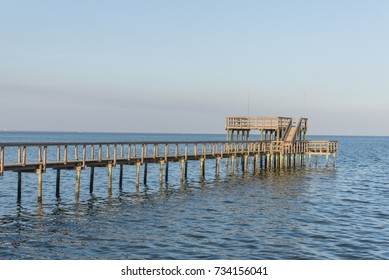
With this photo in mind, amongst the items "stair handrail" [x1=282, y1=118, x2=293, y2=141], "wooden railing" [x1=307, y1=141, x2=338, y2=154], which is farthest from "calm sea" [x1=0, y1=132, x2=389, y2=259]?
"wooden railing" [x1=307, y1=141, x2=338, y2=154]

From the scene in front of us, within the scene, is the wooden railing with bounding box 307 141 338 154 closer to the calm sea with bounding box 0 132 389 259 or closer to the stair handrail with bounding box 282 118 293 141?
the stair handrail with bounding box 282 118 293 141

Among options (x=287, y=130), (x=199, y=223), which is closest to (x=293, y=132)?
(x=287, y=130)

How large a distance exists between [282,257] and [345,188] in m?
21.6

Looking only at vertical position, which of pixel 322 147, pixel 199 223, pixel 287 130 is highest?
pixel 287 130

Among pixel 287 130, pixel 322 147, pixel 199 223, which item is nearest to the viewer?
pixel 199 223

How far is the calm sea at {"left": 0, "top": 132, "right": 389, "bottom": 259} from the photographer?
55.9 ft

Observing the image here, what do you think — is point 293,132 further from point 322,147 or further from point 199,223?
point 199,223

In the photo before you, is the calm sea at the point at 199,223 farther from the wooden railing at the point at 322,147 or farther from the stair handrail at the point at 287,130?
the wooden railing at the point at 322,147

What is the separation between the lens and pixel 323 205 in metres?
27.7

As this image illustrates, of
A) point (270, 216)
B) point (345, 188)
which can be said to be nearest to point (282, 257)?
point (270, 216)

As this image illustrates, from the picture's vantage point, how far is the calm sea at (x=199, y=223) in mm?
17031

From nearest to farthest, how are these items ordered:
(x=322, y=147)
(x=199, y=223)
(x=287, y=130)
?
(x=199, y=223) < (x=287, y=130) < (x=322, y=147)

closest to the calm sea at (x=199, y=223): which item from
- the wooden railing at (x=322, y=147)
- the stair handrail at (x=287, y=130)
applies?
the stair handrail at (x=287, y=130)

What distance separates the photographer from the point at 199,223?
71.2 ft
